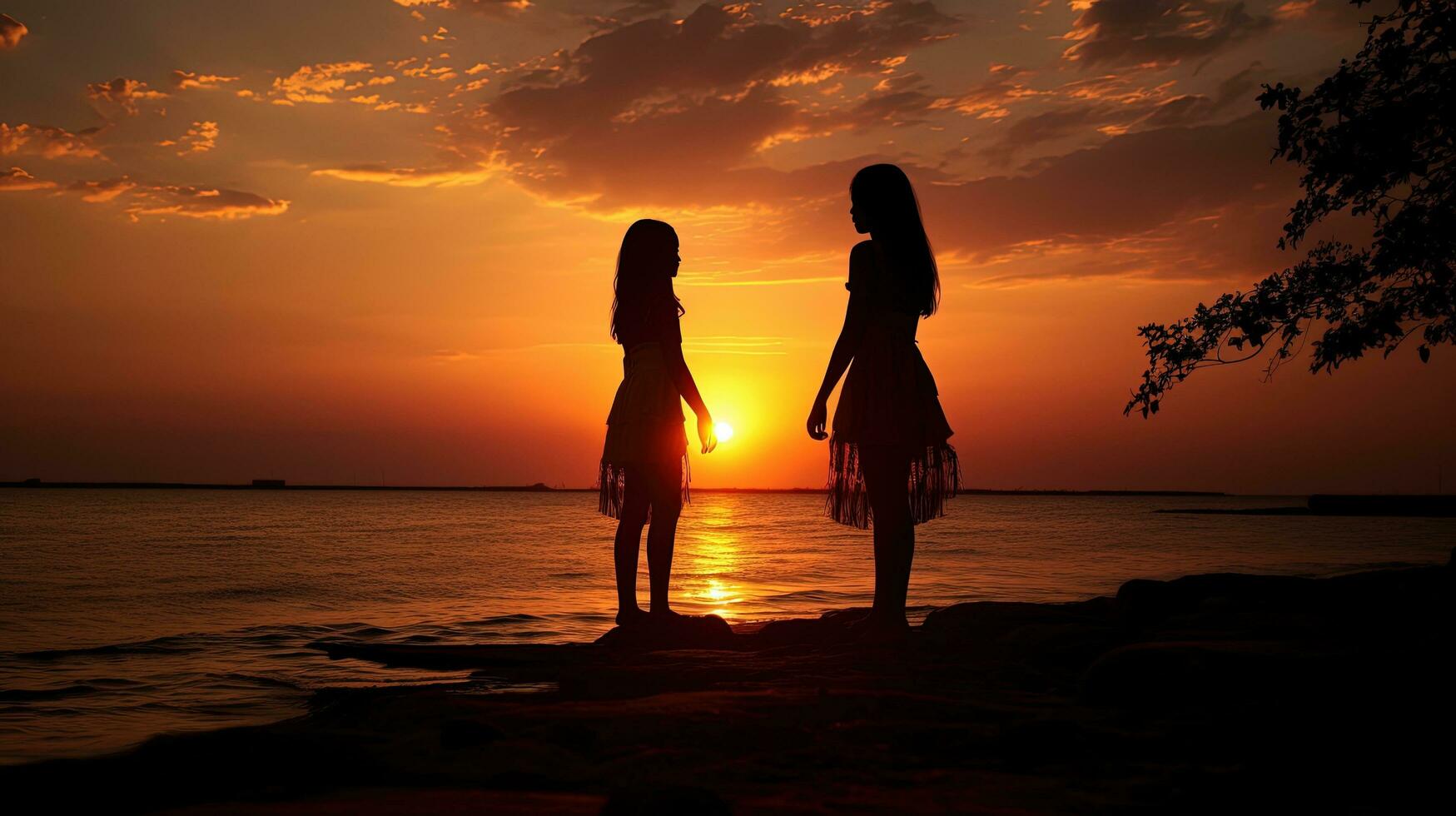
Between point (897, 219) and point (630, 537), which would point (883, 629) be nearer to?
point (630, 537)

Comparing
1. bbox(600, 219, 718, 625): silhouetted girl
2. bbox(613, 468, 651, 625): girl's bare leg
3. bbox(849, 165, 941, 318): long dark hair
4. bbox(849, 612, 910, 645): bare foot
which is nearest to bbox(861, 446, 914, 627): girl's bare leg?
bbox(849, 612, 910, 645): bare foot

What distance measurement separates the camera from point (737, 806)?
2848 millimetres

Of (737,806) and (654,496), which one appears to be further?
(654,496)

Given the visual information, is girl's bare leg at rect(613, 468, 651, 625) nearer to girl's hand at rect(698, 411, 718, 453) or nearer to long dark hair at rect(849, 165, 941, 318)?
girl's hand at rect(698, 411, 718, 453)

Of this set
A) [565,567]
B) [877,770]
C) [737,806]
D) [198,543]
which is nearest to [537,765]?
[737,806]

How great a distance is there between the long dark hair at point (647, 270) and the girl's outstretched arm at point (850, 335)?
1297mm

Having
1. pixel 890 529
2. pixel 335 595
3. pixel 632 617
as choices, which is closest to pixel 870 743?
pixel 890 529

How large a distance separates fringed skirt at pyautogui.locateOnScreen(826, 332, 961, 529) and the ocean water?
107 inches

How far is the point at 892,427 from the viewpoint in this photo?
637 centimetres

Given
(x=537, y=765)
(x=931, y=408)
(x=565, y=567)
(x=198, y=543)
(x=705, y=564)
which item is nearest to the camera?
(x=537, y=765)

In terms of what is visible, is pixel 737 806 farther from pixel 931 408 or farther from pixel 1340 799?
pixel 931 408

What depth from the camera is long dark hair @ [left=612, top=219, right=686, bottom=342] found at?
7078mm

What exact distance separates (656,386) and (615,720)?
131 inches

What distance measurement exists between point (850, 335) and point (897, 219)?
81 centimetres
